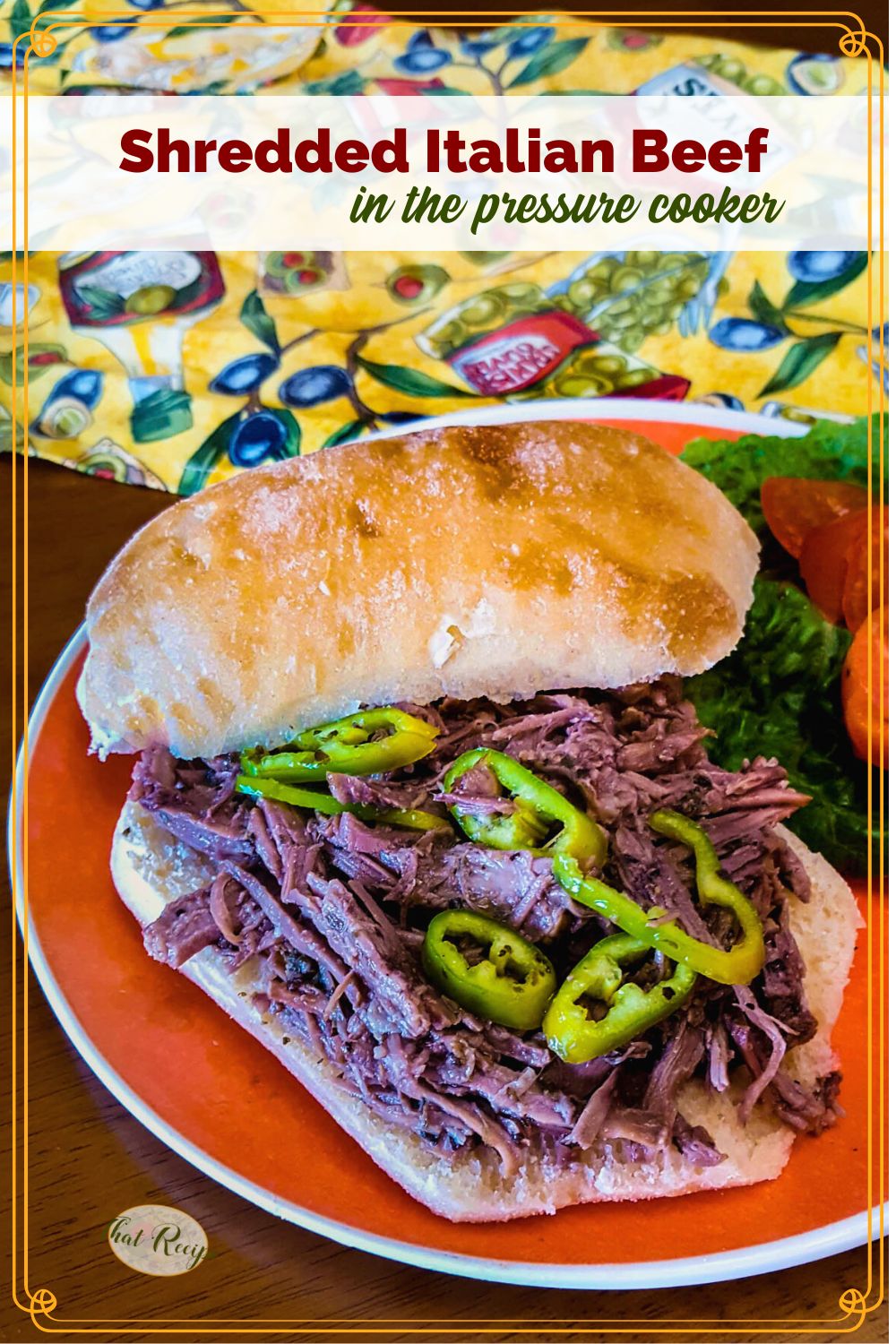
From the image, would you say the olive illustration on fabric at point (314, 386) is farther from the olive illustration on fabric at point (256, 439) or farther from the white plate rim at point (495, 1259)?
the white plate rim at point (495, 1259)

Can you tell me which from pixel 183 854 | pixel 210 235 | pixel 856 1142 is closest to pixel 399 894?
pixel 183 854

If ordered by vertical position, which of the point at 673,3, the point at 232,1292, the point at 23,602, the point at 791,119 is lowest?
the point at 232,1292

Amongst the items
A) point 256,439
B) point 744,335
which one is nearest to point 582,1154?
point 256,439

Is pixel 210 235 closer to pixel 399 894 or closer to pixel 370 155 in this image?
pixel 370 155

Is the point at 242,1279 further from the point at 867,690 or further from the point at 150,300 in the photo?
the point at 150,300

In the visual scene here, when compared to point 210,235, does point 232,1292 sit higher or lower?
lower

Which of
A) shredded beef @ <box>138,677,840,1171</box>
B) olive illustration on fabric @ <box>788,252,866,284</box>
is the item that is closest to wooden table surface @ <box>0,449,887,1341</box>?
shredded beef @ <box>138,677,840,1171</box>

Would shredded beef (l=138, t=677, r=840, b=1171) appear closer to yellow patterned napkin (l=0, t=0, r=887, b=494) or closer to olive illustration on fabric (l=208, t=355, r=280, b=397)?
yellow patterned napkin (l=0, t=0, r=887, b=494)
